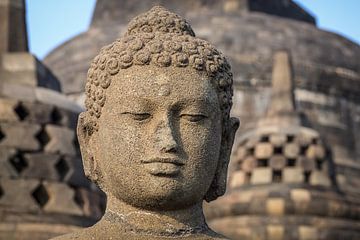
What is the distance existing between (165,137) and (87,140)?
2.03ft

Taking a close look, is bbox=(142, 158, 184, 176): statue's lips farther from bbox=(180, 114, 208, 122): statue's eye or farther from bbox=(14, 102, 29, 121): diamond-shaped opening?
bbox=(14, 102, 29, 121): diamond-shaped opening

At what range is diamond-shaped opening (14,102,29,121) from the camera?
12.5m

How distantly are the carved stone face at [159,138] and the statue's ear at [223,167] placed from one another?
25 centimetres

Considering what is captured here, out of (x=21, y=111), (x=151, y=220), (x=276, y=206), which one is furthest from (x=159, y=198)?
(x=276, y=206)

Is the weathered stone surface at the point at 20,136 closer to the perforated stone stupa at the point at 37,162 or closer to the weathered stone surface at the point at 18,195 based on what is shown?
the perforated stone stupa at the point at 37,162

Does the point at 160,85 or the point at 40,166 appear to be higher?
the point at 160,85

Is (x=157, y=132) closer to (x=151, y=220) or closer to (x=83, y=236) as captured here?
(x=151, y=220)

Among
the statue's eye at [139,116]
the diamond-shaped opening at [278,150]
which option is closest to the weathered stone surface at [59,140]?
the diamond-shaped opening at [278,150]

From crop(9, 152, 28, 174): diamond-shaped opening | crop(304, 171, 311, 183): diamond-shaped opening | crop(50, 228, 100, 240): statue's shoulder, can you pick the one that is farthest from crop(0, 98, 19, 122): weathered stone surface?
crop(50, 228, 100, 240): statue's shoulder

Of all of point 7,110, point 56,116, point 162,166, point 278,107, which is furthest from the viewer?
point 278,107

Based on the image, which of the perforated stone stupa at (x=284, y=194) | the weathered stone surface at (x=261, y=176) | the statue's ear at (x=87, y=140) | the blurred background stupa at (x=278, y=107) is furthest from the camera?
the weathered stone surface at (x=261, y=176)

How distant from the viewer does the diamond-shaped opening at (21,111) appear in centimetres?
1248

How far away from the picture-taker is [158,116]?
208 inches

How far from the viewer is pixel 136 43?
5395mm
